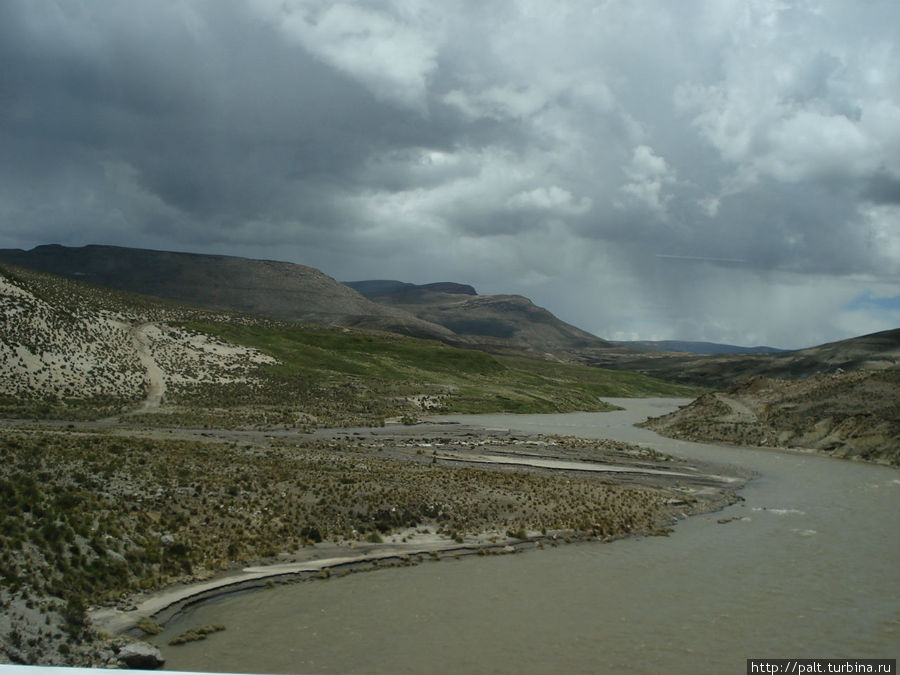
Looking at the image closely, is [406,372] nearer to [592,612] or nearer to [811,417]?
[811,417]

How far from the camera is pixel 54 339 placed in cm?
7350

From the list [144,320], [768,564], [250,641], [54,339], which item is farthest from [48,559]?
[144,320]

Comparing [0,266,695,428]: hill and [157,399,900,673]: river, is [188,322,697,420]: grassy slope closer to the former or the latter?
[0,266,695,428]: hill

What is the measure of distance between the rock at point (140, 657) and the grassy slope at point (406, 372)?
260 feet

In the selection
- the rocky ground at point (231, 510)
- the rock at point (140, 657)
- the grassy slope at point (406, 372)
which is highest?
the grassy slope at point (406, 372)

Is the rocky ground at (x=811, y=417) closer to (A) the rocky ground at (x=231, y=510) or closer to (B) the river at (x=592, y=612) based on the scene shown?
(A) the rocky ground at (x=231, y=510)

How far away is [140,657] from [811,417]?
64.2m

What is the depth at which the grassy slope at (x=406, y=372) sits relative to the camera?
10069 centimetres

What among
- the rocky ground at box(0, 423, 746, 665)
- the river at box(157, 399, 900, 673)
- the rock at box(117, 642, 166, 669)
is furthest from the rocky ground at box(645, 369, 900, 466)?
the rock at box(117, 642, 166, 669)

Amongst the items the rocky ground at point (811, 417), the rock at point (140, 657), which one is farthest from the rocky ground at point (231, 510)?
the rocky ground at point (811, 417)

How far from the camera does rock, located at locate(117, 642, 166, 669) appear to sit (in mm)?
12500

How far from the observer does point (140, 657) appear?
41.2ft

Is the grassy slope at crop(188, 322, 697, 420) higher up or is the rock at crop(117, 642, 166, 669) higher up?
the grassy slope at crop(188, 322, 697, 420)

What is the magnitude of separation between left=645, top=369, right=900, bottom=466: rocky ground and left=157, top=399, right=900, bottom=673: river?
1227 inches
